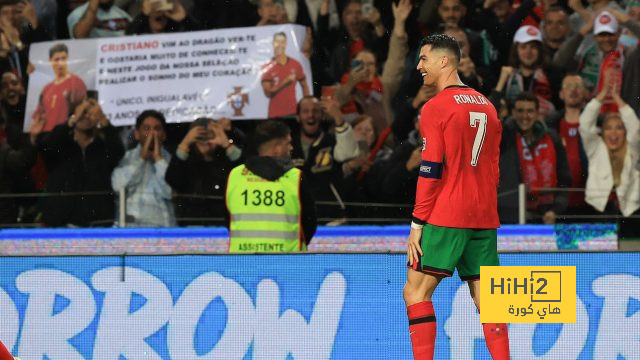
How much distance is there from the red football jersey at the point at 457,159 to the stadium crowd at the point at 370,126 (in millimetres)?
4492

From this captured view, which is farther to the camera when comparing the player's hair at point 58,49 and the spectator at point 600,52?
the player's hair at point 58,49

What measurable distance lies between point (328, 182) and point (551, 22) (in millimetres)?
2843

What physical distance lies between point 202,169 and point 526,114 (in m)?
3.22

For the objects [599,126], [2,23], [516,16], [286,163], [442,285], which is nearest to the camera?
[442,285]

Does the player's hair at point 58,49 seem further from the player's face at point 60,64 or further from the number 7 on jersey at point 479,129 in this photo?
the number 7 on jersey at point 479,129

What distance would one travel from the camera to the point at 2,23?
13844 millimetres

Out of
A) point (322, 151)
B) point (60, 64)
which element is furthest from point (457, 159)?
point (60, 64)

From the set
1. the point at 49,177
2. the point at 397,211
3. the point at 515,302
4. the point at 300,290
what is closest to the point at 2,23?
the point at 49,177

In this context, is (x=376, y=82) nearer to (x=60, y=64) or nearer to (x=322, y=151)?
(x=322, y=151)

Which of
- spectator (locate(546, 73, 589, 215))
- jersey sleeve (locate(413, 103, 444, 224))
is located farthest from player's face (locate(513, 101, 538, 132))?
jersey sleeve (locate(413, 103, 444, 224))

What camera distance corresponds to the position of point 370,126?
12406 millimetres

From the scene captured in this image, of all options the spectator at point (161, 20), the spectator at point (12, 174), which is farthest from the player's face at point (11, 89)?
the spectator at point (161, 20)

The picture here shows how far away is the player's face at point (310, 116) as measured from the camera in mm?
12258

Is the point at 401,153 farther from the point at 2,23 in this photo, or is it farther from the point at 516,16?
the point at 2,23
